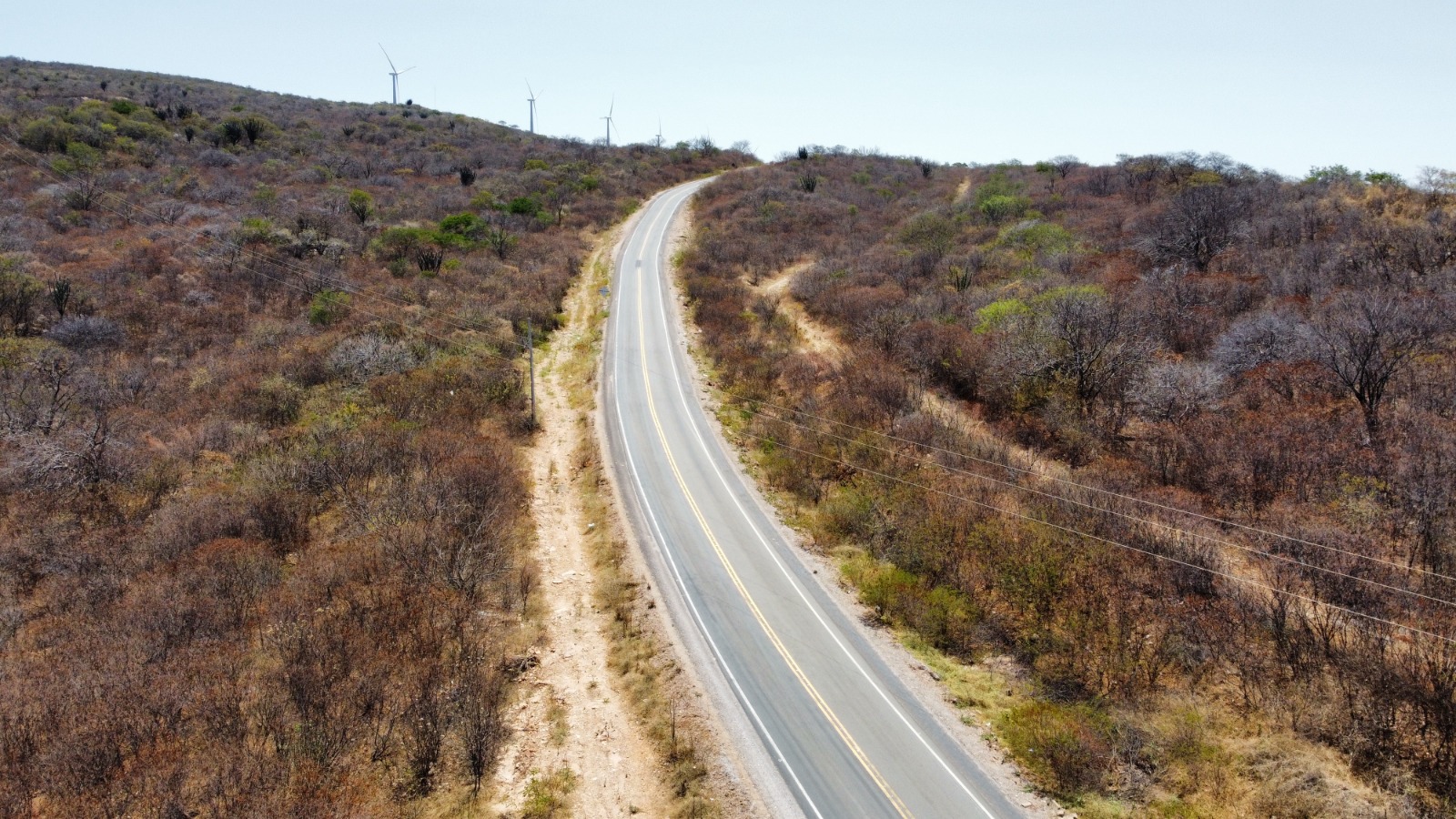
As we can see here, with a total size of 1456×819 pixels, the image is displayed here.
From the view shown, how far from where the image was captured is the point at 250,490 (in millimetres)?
25828

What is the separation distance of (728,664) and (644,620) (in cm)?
390

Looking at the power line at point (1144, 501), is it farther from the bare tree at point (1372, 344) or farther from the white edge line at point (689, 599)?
the white edge line at point (689, 599)

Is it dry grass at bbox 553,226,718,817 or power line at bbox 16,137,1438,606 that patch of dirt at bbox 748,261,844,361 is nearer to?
power line at bbox 16,137,1438,606

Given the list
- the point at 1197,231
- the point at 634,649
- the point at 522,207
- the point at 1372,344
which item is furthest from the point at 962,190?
the point at 634,649

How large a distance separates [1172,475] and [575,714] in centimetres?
2548

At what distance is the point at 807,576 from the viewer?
1048 inches

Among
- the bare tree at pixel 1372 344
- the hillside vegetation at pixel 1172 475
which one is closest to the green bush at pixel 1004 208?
the hillside vegetation at pixel 1172 475

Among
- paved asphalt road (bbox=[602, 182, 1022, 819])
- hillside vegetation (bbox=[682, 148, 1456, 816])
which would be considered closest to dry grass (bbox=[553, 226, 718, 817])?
paved asphalt road (bbox=[602, 182, 1022, 819])

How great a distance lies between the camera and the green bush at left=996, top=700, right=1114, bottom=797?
16781mm

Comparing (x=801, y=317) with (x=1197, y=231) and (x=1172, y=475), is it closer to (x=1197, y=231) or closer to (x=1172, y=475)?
(x=1197, y=231)

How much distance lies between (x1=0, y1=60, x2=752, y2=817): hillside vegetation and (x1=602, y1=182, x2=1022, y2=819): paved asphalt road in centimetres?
629

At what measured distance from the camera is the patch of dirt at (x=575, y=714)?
1703 cm

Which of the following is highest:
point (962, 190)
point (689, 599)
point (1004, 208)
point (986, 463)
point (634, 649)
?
point (962, 190)

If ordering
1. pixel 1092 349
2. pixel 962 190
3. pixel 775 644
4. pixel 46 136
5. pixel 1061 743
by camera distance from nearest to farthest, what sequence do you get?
pixel 1061 743, pixel 775 644, pixel 1092 349, pixel 46 136, pixel 962 190
